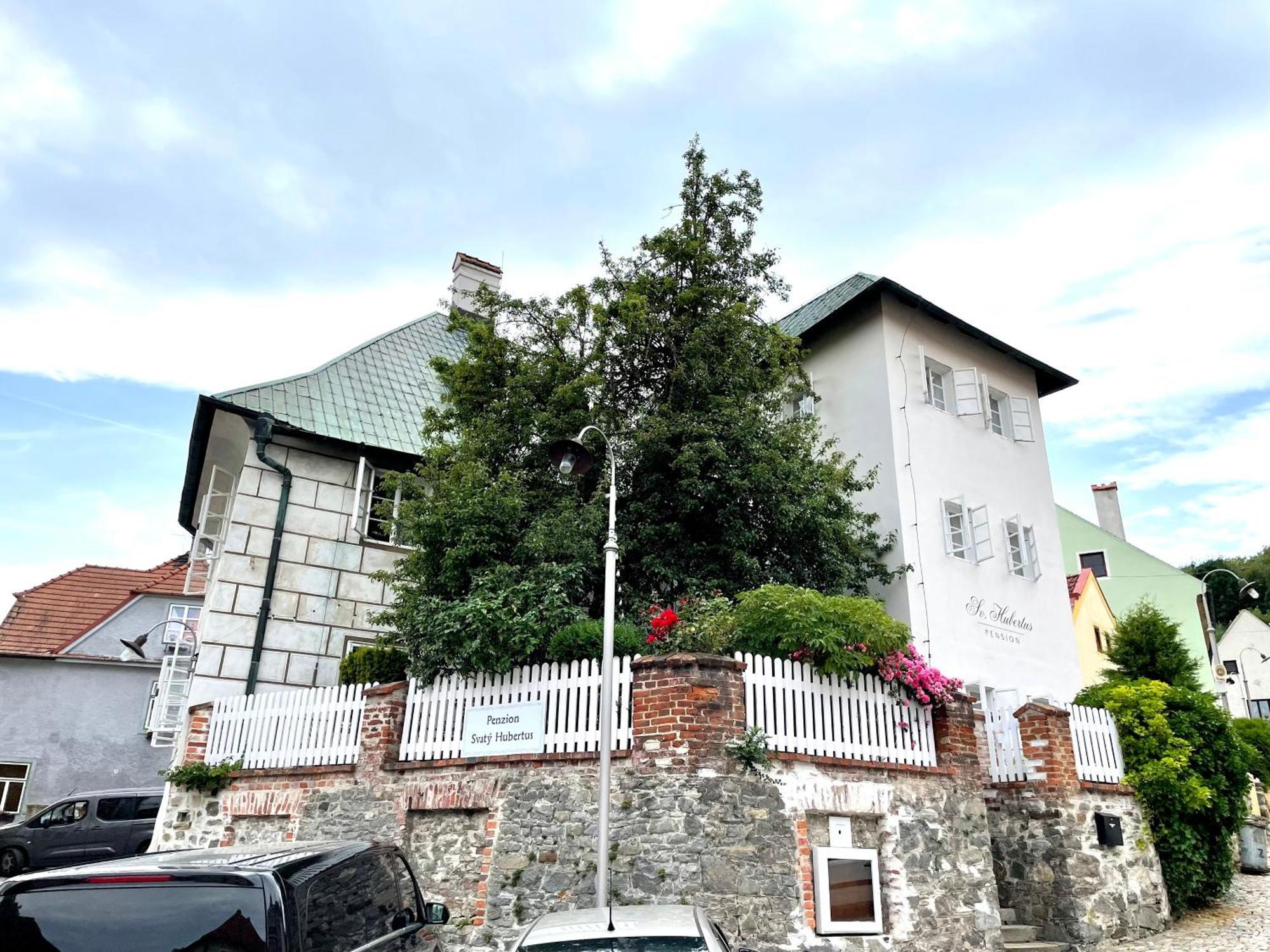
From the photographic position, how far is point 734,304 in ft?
40.8

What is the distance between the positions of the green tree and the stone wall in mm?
8232

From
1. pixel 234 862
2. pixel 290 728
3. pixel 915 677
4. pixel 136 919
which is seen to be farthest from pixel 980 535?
pixel 136 919

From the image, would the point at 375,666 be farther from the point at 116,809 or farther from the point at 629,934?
the point at 629,934

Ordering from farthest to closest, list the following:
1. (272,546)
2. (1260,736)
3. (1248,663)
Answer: (1248,663), (1260,736), (272,546)

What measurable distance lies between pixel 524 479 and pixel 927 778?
597cm

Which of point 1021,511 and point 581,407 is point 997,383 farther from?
point 581,407

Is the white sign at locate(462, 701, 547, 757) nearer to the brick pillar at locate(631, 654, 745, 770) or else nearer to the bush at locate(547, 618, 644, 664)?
the bush at locate(547, 618, 644, 664)

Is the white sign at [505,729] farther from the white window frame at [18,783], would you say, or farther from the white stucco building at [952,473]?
the white window frame at [18,783]

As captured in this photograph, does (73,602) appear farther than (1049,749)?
Yes

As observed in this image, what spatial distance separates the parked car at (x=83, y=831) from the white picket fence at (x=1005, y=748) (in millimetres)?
11734

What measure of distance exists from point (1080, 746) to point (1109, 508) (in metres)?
23.8

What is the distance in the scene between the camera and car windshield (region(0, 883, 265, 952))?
3836mm

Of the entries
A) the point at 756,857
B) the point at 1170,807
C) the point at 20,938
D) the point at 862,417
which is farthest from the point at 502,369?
the point at 1170,807

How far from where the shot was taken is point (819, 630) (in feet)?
28.2
